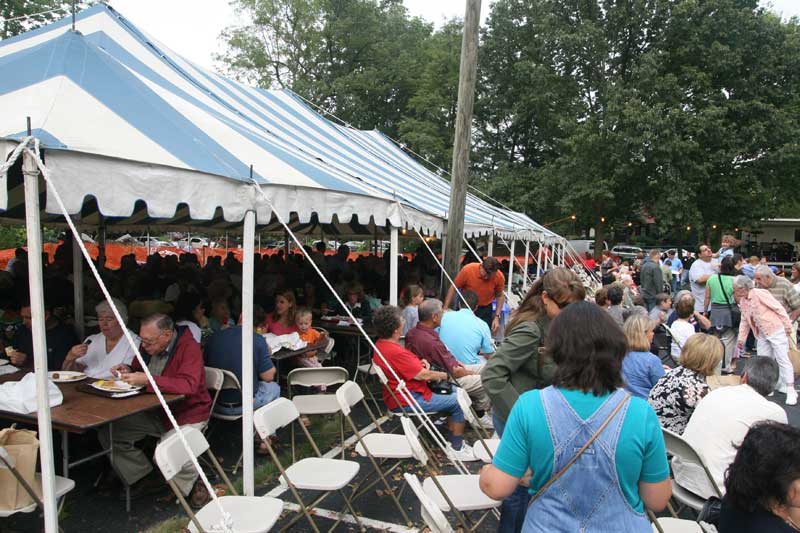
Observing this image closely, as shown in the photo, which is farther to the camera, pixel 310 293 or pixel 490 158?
pixel 490 158

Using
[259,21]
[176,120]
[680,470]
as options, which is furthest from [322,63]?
[680,470]

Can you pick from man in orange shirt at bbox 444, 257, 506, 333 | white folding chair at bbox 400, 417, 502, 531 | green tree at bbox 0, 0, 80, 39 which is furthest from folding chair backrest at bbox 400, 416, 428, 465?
green tree at bbox 0, 0, 80, 39

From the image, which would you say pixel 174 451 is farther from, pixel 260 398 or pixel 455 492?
pixel 260 398

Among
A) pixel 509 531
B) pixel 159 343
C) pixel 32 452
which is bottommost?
pixel 509 531

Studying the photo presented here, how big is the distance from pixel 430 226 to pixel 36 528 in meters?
4.43

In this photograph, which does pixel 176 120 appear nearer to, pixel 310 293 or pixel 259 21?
pixel 310 293

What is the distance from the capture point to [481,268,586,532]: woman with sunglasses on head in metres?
2.49

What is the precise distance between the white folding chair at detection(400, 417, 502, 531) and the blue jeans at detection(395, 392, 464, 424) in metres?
1.12

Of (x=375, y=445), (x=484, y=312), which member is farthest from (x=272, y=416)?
(x=484, y=312)

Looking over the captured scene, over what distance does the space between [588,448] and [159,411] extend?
3.01 metres

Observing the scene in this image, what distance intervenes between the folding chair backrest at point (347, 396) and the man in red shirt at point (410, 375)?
36cm

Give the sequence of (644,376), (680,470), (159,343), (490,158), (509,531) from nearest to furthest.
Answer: (509,531) → (680,470) → (159,343) → (644,376) → (490,158)

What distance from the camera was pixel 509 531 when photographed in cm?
248

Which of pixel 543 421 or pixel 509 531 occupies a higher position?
pixel 543 421
